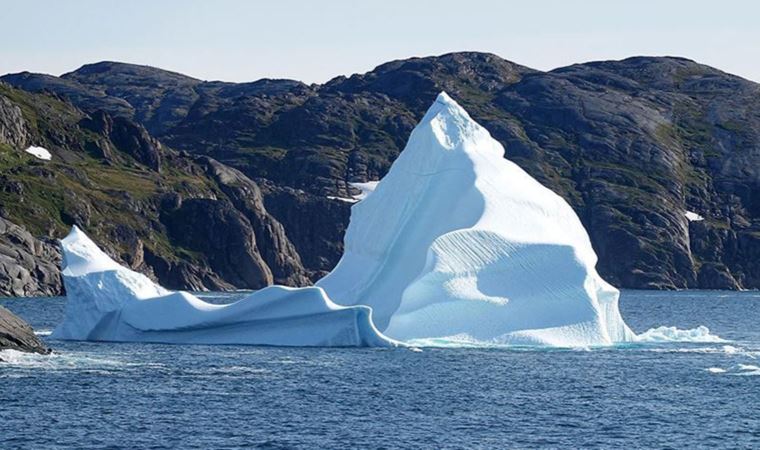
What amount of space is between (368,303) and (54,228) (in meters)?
111

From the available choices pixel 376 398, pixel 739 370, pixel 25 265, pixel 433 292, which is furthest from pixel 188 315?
pixel 25 265

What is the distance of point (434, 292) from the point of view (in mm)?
74875

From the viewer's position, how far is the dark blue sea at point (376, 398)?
160 ft

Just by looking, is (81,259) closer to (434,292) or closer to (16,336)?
(16,336)

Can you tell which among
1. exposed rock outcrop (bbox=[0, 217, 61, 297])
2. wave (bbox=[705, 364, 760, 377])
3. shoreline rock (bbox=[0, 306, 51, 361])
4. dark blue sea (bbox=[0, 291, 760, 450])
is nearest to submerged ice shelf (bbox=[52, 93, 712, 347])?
dark blue sea (bbox=[0, 291, 760, 450])

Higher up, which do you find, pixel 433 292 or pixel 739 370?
pixel 433 292

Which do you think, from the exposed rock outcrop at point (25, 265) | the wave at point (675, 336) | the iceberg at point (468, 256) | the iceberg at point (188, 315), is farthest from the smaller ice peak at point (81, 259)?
the exposed rock outcrop at point (25, 265)

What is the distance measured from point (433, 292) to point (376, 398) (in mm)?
16512

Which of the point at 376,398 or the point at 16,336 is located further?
the point at 16,336

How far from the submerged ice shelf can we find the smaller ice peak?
91 millimetres

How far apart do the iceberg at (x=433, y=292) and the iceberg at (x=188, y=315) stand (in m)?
0.08

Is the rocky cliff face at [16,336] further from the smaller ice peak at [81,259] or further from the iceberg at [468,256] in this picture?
the iceberg at [468,256]

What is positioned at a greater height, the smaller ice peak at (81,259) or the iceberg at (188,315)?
the smaller ice peak at (81,259)

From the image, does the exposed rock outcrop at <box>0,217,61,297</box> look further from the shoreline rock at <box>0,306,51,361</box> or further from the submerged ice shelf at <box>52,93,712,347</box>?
the shoreline rock at <box>0,306,51,361</box>
